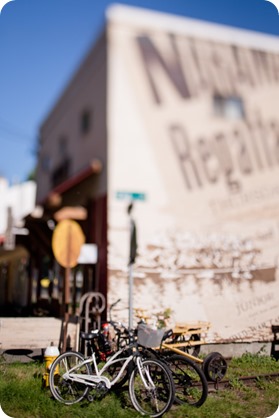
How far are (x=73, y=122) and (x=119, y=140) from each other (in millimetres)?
1673

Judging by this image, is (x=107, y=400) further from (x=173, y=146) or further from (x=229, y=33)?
(x=229, y=33)

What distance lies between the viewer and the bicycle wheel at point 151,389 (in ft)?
14.8

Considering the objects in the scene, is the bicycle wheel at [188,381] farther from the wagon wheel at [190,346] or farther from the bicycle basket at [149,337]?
the wagon wheel at [190,346]

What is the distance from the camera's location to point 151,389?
4523 mm

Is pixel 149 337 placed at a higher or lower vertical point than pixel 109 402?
higher

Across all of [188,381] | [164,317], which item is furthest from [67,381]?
[164,317]

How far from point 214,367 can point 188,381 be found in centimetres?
88

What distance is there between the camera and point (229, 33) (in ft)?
25.1

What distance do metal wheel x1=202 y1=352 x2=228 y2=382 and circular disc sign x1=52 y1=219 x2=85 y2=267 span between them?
2680 millimetres

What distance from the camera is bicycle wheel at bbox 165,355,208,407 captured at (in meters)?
4.68

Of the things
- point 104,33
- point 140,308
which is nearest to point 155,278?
point 140,308

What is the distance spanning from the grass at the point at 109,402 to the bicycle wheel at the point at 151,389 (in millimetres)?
136

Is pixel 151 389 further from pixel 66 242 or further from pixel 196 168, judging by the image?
pixel 196 168

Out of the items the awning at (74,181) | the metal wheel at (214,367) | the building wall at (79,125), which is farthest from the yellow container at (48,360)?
the awning at (74,181)
